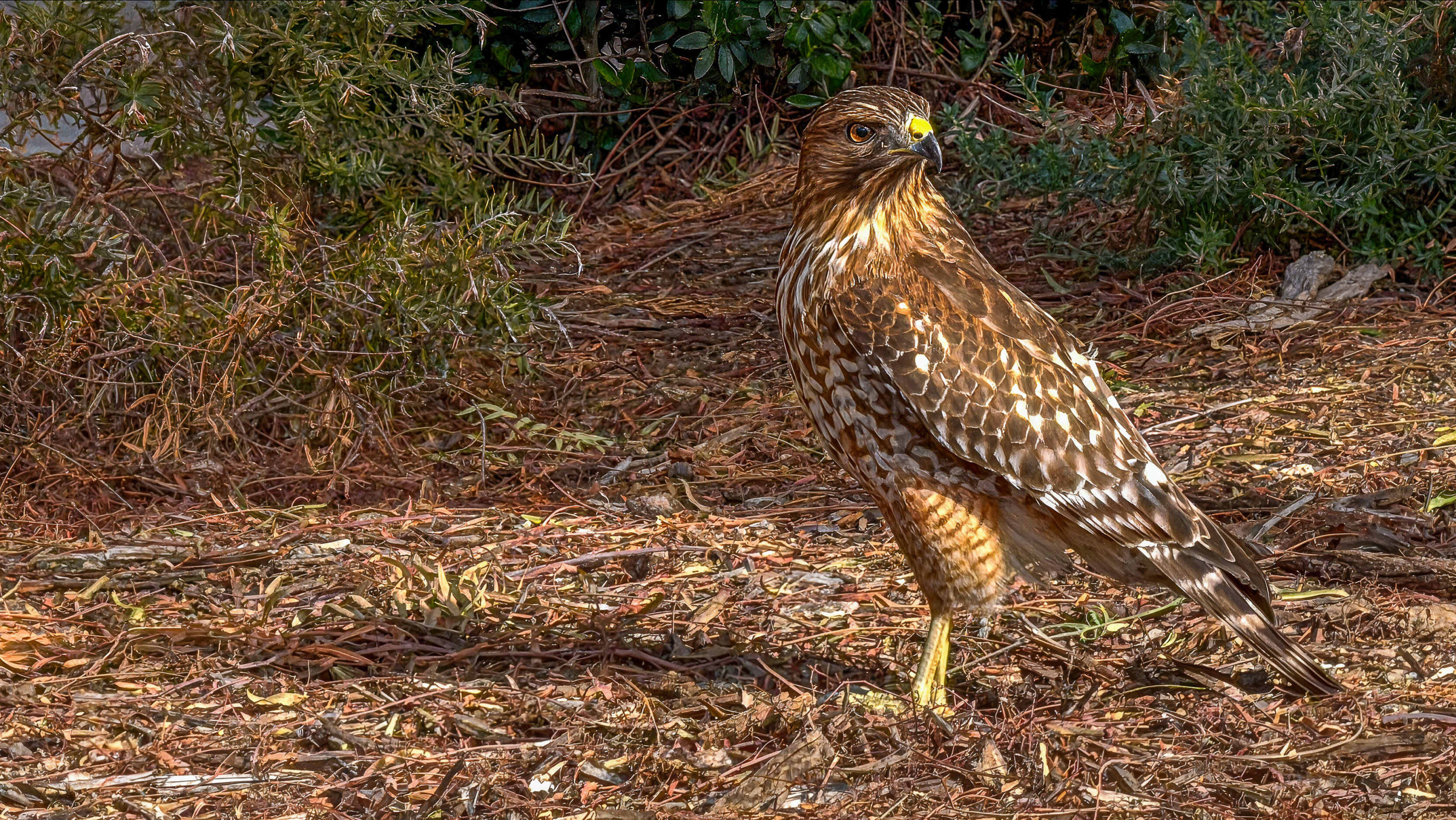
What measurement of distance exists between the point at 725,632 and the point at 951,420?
1.03 meters

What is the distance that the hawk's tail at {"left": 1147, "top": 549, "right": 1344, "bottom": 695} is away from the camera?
11.8ft

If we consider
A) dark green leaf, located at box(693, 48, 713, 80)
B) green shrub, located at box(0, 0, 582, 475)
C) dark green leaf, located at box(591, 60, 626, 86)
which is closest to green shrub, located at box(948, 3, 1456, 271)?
dark green leaf, located at box(693, 48, 713, 80)

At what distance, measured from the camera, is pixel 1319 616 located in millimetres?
4066

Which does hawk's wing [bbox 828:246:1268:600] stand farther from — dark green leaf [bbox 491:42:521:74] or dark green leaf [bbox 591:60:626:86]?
dark green leaf [bbox 491:42:521:74]

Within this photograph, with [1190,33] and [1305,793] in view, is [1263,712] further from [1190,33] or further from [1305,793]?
[1190,33]

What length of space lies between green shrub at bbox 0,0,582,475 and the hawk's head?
66.0 inches

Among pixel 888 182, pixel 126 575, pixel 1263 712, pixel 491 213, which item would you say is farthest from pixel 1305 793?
pixel 491 213

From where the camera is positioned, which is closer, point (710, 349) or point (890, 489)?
point (890, 489)

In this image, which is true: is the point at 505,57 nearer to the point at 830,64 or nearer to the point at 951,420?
the point at 830,64

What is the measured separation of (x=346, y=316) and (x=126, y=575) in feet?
3.98

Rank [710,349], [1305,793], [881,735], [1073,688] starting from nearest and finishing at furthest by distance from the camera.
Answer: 1. [1305,793]
2. [881,735]
3. [1073,688]
4. [710,349]

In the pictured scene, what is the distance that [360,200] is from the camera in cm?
614

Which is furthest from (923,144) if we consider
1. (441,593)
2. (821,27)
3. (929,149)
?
(821,27)

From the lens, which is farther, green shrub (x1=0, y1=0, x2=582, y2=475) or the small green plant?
green shrub (x1=0, y1=0, x2=582, y2=475)
